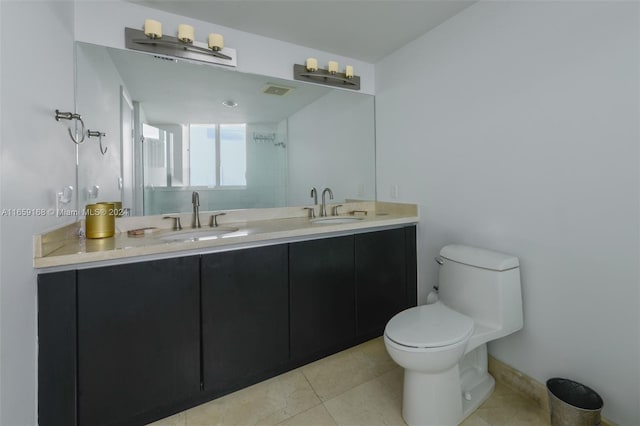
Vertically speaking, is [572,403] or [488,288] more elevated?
[488,288]

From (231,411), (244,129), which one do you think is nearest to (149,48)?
(244,129)

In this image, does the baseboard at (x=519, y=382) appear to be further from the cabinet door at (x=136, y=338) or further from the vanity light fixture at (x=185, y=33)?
the vanity light fixture at (x=185, y=33)

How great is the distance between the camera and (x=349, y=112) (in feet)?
8.11

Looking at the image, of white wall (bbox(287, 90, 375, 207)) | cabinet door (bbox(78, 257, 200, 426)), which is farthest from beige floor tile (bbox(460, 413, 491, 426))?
white wall (bbox(287, 90, 375, 207))

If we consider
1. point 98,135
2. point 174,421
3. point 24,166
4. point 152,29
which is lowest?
point 174,421

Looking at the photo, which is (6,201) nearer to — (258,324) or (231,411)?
(258,324)

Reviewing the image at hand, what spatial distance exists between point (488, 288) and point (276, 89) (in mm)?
1869

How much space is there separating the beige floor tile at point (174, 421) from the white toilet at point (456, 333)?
1.04 meters

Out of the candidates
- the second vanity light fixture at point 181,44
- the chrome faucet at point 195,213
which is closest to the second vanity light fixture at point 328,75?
the second vanity light fixture at point 181,44

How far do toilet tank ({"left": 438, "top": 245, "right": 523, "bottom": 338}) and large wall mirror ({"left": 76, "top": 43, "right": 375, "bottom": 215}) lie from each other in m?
1.12

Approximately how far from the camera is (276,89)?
209cm

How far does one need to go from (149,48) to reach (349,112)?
1503 millimetres

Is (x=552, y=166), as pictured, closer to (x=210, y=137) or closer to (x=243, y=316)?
(x=243, y=316)

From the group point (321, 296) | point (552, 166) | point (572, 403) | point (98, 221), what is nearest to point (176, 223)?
point (98, 221)
